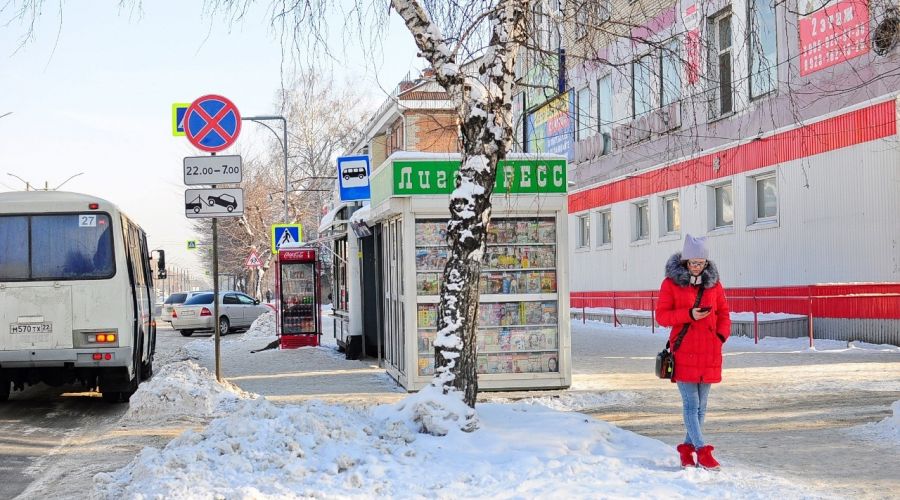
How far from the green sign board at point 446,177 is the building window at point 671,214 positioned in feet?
55.0

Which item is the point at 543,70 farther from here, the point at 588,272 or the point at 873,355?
the point at 588,272

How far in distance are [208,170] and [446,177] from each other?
304 cm

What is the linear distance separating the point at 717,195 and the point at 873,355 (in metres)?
10.2

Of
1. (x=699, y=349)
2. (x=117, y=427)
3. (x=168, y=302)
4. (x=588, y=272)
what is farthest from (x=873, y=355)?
(x=168, y=302)

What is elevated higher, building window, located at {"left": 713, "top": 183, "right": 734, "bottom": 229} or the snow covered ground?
building window, located at {"left": 713, "top": 183, "right": 734, "bottom": 229}

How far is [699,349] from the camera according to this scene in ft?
23.4

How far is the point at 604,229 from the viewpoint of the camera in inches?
1383

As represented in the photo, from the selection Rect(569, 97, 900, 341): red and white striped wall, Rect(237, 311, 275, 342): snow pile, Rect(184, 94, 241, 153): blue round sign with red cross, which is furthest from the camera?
Rect(237, 311, 275, 342): snow pile

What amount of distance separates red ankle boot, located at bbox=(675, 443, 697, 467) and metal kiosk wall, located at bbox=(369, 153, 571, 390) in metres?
5.53

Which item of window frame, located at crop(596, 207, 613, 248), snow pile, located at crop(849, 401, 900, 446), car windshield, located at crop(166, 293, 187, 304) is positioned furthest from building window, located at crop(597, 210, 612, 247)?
snow pile, located at crop(849, 401, 900, 446)

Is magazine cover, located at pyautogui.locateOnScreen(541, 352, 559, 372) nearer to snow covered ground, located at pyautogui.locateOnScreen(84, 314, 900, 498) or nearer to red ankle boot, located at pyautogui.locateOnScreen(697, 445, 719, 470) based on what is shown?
snow covered ground, located at pyautogui.locateOnScreen(84, 314, 900, 498)

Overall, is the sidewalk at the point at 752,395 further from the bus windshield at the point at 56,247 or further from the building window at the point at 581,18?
the building window at the point at 581,18

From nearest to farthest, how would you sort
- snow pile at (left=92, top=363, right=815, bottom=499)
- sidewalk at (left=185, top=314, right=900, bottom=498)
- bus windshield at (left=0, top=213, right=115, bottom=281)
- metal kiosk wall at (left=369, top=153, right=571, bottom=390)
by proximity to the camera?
snow pile at (left=92, top=363, right=815, bottom=499) < sidewalk at (left=185, top=314, right=900, bottom=498) < metal kiosk wall at (left=369, top=153, right=571, bottom=390) < bus windshield at (left=0, top=213, right=115, bottom=281)

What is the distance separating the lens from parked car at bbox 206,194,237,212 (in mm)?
12977
